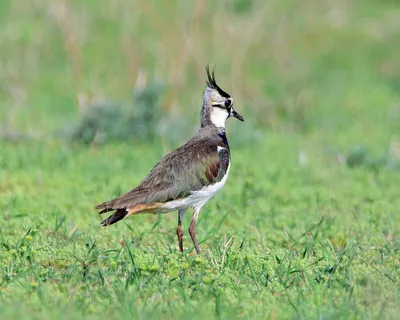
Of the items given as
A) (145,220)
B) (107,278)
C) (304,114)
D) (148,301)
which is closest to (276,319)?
(148,301)

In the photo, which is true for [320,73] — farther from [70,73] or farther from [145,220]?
[145,220]

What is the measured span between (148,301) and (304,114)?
8896mm

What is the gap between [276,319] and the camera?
5.18 meters

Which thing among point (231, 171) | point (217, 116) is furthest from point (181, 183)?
point (231, 171)

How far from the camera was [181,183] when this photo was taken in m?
6.95

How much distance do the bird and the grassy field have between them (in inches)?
11.7

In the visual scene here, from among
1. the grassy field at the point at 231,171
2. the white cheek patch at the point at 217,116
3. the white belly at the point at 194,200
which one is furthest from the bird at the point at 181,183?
the grassy field at the point at 231,171

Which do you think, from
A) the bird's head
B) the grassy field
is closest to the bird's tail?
the grassy field

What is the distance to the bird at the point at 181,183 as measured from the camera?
666 centimetres

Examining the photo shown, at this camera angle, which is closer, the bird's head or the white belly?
the white belly

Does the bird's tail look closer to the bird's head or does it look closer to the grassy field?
the grassy field

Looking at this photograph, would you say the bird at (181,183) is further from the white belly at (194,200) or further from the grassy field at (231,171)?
the grassy field at (231,171)

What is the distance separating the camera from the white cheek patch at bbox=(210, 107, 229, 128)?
780 centimetres

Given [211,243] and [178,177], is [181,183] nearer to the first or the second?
[178,177]
